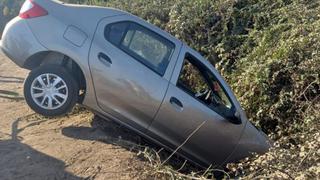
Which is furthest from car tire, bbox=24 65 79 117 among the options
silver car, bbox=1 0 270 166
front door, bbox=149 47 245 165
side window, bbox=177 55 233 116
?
side window, bbox=177 55 233 116

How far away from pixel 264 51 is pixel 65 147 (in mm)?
3827

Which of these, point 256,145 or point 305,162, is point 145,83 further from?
point 305,162

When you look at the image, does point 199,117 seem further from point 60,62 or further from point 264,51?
point 264,51

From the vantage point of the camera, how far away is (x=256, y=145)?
683 centimetres

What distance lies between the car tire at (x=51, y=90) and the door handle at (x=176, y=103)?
3.92 ft

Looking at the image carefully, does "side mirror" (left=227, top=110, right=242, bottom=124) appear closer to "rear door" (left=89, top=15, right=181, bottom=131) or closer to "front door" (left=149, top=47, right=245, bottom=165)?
"front door" (left=149, top=47, right=245, bottom=165)

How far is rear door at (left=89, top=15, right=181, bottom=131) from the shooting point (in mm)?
6160

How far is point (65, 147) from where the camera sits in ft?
19.3

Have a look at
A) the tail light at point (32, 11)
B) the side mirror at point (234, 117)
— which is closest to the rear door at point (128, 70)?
the tail light at point (32, 11)

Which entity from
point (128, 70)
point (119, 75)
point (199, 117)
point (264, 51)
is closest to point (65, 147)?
point (119, 75)

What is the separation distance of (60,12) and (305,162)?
3532mm

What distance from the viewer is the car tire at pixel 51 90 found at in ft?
20.7

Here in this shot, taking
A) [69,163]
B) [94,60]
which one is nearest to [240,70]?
[94,60]

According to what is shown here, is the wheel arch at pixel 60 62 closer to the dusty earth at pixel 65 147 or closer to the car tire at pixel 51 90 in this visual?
the car tire at pixel 51 90
